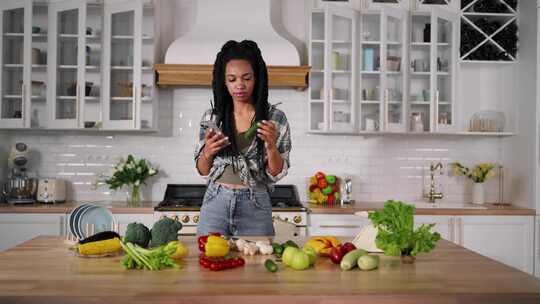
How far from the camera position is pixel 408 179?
527cm

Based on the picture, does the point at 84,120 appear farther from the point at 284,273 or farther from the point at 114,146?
the point at 284,273

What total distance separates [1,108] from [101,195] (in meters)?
1.11

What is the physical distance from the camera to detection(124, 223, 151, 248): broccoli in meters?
2.20

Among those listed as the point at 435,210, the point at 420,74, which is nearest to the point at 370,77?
the point at 420,74

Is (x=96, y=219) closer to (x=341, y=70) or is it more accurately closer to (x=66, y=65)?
(x=66, y=65)

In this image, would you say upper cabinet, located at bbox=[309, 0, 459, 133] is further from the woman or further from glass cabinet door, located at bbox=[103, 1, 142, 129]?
the woman

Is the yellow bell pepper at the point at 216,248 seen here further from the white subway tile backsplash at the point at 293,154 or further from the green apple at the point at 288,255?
the white subway tile backsplash at the point at 293,154

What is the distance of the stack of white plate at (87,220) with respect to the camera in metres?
2.47

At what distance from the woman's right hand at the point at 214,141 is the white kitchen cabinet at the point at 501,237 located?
2.81 metres

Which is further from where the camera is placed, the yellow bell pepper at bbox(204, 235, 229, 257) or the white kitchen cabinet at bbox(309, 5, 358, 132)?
the white kitchen cabinet at bbox(309, 5, 358, 132)

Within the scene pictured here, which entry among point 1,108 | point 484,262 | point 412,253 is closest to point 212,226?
point 412,253

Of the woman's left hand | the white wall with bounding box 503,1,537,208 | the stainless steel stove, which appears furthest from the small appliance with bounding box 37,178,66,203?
the white wall with bounding box 503,1,537,208

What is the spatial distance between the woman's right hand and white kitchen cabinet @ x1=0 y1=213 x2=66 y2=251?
7.89 feet

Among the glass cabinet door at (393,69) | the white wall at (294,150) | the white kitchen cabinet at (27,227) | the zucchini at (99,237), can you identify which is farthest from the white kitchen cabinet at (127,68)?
the zucchini at (99,237)
